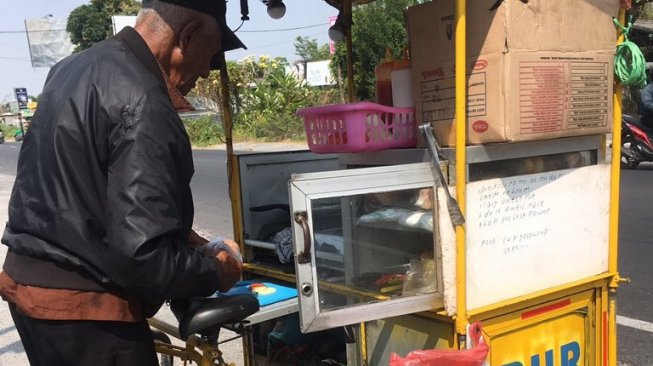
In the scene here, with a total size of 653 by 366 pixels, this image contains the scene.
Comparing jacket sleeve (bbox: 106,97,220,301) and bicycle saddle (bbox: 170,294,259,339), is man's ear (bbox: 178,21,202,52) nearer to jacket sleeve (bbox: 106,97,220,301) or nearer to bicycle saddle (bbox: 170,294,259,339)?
jacket sleeve (bbox: 106,97,220,301)

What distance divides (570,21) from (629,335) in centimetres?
229

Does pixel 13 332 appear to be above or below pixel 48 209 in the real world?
below

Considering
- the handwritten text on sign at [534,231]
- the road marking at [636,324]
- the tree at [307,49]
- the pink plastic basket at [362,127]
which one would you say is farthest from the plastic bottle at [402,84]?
the tree at [307,49]

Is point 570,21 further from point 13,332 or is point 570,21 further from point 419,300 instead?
point 13,332

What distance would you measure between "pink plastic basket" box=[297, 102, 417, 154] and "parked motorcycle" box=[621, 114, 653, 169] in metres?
7.47

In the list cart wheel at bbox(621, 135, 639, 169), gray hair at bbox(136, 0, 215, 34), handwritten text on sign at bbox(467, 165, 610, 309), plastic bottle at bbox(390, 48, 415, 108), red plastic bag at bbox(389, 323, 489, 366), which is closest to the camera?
gray hair at bbox(136, 0, 215, 34)

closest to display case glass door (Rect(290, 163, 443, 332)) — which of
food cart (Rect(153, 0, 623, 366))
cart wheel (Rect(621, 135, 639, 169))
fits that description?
food cart (Rect(153, 0, 623, 366))

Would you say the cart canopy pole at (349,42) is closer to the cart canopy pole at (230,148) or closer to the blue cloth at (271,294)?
the cart canopy pole at (230,148)

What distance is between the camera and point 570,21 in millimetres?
1977

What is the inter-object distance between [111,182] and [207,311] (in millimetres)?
574

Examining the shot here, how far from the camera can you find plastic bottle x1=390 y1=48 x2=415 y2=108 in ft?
7.21

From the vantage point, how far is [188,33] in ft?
5.50

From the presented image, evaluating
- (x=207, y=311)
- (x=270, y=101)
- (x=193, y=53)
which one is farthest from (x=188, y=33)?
(x=270, y=101)

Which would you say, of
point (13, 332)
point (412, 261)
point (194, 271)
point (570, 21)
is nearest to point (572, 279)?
point (412, 261)
